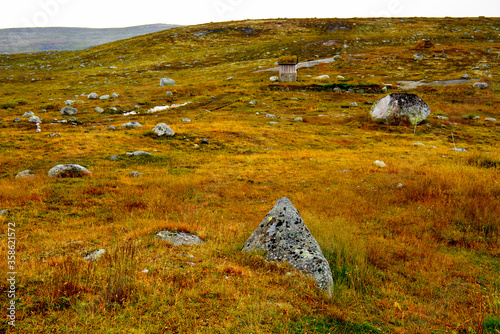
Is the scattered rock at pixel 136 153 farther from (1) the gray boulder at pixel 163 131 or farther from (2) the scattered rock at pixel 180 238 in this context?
(2) the scattered rock at pixel 180 238

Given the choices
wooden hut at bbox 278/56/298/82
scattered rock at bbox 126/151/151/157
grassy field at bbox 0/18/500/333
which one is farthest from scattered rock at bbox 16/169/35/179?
wooden hut at bbox 278/56/298/82

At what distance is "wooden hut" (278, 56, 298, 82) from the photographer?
1527 inches

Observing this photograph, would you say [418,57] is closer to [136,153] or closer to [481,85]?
[481,85]

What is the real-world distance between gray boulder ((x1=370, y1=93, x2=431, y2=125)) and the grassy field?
1039mm

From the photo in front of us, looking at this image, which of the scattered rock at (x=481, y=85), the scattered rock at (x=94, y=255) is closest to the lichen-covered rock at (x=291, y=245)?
the scattered rock at (x=94, y=255)

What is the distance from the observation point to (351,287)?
186 inches

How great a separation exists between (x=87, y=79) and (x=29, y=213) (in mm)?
46859

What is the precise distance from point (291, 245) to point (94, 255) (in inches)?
136

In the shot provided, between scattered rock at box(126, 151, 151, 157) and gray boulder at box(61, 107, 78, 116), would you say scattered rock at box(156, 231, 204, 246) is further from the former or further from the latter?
gray boulder at box(61, 107, 78, 116)

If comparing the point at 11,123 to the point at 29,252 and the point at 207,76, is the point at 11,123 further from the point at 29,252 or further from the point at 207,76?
the point at 207,76

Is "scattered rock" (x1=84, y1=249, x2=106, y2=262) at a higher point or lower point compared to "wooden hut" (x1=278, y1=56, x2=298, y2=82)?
lower

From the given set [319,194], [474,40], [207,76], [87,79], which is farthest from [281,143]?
[474,40]

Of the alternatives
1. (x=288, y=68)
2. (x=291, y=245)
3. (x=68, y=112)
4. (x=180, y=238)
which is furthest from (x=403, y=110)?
(x=68, y=112)

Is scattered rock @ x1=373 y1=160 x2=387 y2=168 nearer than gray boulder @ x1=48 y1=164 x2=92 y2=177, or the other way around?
gray boulder @ x1=48 y1=164 x2=92 y2=177
